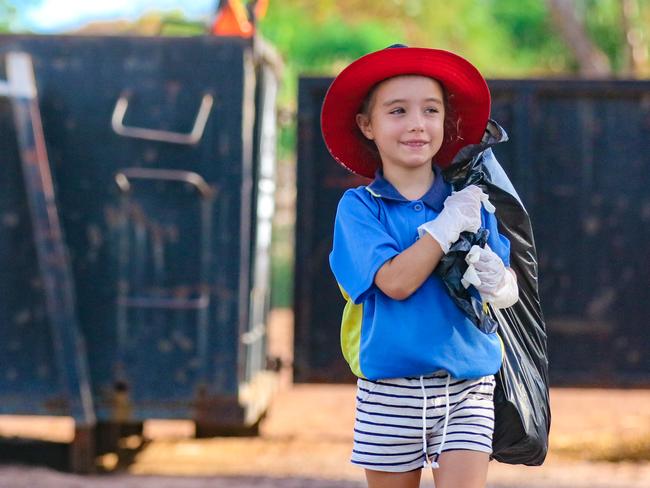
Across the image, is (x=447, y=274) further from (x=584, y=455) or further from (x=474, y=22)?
(x=474, y=22)

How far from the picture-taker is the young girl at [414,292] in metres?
2.61

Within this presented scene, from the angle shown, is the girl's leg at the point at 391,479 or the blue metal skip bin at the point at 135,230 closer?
the girl's leg at the point at 391,479

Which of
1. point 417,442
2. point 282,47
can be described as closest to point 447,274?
point 417,442

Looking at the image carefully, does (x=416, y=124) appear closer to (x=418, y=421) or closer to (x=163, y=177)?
(x=418, y=421)

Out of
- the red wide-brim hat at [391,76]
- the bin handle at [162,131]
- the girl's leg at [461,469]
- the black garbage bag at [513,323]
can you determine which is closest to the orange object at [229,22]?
the bin handle at [162,131]

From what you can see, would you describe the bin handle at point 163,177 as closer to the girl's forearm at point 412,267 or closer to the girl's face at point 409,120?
the girl's face at point 409,120

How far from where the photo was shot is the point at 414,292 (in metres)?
2.66

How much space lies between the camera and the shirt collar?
2742 mm

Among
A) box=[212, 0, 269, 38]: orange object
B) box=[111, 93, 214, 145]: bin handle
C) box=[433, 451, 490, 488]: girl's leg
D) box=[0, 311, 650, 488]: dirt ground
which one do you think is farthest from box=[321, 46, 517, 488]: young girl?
box=[212, 0, 269, 38]: orange object

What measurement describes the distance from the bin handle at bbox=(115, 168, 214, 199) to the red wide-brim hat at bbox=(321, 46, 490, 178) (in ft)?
9.01

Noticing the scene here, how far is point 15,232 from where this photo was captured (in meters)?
5.77

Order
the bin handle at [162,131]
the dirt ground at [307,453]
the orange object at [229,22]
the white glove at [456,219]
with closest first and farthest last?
the white glove at [456,219] < the bin handle at [162,131] < the dirt ground at [307,453] < the orange object at [229,22]

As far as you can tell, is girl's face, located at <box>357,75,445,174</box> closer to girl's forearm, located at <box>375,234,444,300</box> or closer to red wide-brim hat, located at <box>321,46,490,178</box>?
red wide-brim hat, located at <box>321,46,490,178</box>

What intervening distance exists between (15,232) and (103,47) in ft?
3.32
